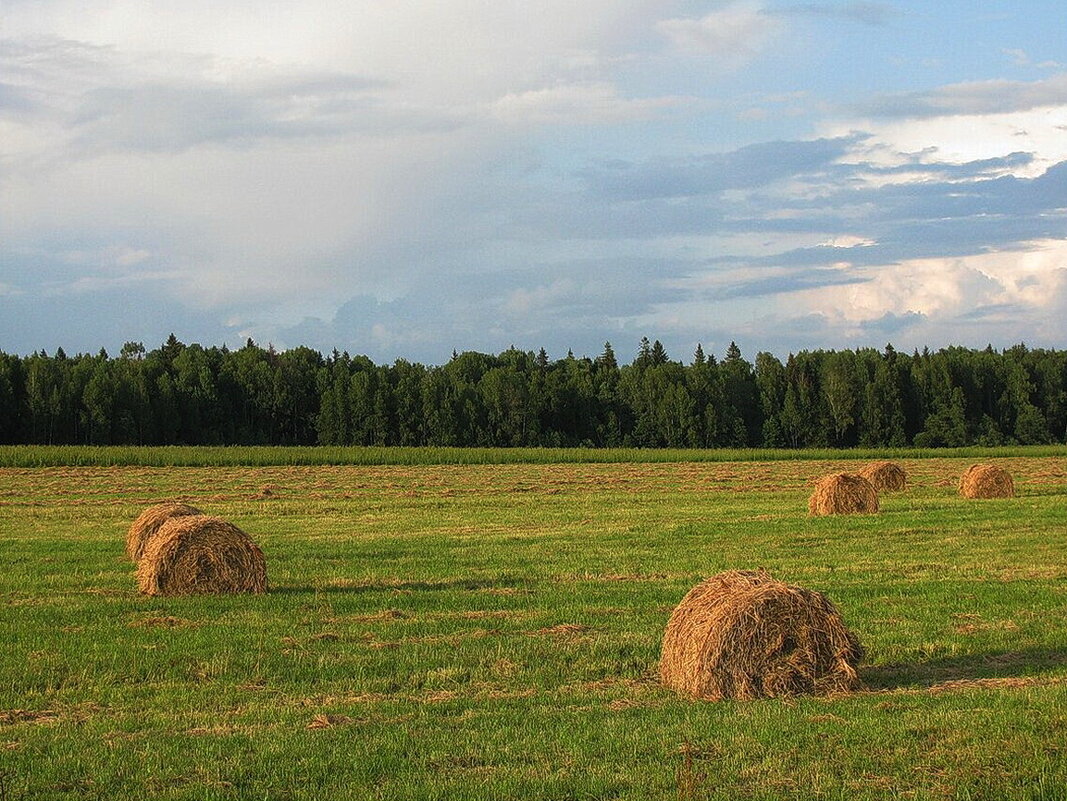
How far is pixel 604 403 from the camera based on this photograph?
140250mm

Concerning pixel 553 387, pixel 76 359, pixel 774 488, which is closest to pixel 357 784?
pixel 774 488

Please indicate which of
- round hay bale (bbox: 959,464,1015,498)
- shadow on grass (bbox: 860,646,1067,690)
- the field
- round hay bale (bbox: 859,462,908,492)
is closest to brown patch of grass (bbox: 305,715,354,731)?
the field

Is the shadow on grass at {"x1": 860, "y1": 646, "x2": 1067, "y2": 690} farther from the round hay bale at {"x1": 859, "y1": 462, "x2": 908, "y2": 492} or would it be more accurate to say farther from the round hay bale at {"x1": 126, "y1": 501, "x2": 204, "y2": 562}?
the round hay bale at {"x1": 859, "y1": 462, "x2": 908, "y2": 492}

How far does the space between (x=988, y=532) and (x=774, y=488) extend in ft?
57.4

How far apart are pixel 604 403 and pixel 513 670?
128 meters

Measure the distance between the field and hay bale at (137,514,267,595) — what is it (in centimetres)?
58

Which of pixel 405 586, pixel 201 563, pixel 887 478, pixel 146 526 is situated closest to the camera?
pixel 201 563

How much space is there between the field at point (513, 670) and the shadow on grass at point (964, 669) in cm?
6

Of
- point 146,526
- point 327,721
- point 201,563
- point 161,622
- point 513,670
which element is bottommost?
point 513,670

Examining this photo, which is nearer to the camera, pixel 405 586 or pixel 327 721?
pixel 327 721

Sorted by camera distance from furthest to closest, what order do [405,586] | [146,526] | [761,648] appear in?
1. [146,526]
2. [405,586]
3. [761,648]

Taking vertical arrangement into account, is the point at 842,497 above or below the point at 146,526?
below

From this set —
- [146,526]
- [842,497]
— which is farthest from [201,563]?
[842,497]

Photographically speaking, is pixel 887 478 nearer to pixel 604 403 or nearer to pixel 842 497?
pixel 842 497
